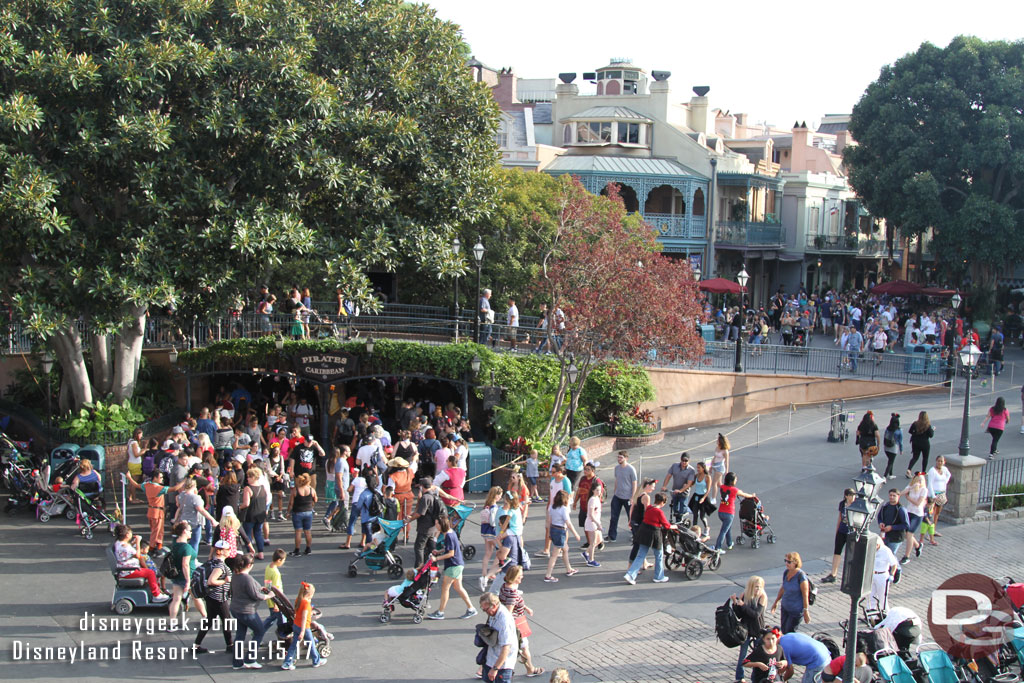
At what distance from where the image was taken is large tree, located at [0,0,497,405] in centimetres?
1628

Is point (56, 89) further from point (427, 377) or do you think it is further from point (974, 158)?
point (974, 158)

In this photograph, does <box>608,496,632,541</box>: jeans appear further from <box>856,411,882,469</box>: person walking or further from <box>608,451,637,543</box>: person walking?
<box>856,411,882,469</box>: person walking

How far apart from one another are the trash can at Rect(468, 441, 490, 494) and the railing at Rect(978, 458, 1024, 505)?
878cm

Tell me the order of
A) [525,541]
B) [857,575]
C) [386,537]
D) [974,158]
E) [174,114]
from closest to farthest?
1. [857,575]
2. [386,537]
3. [525,541]
4. [174,114]
5. [974,158]

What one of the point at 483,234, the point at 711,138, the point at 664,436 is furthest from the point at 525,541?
the point at 711,138

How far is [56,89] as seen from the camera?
16.3m

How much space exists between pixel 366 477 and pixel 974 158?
27562mm

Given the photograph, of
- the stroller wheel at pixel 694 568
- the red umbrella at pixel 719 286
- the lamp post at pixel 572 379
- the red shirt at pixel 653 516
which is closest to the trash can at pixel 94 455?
the lamp post at pixel 572 379

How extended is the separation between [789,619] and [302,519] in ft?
23.2

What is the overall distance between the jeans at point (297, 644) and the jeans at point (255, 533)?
3.58 m

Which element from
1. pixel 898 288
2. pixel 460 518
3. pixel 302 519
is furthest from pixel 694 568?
pixel 898 288

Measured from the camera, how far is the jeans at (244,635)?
10195mm

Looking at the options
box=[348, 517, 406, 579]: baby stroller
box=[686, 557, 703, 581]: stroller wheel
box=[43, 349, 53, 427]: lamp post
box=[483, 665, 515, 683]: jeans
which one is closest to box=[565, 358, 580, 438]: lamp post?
box=[686, 557, 703, 581]: stroller wheel

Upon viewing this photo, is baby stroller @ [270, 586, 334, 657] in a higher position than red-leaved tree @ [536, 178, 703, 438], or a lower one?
lower
